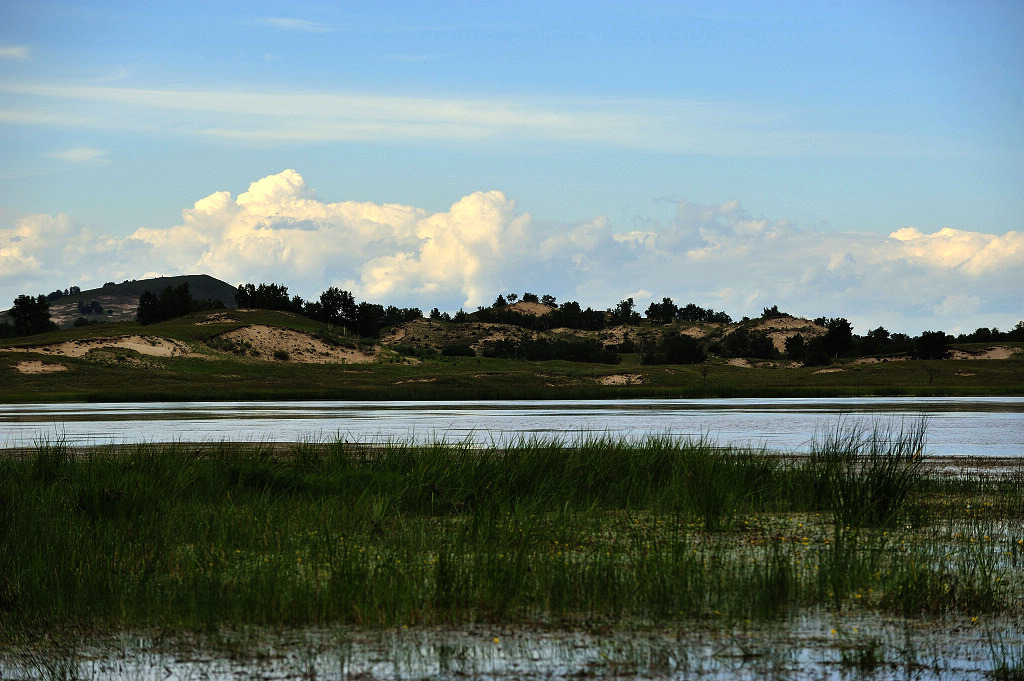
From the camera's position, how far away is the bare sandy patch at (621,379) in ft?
333

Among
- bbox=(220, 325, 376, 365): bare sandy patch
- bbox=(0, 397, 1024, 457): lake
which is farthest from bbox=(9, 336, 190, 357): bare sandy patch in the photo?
bbox=(0, 397, 1024, 457): lake

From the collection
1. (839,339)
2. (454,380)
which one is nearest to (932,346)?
(839,339)

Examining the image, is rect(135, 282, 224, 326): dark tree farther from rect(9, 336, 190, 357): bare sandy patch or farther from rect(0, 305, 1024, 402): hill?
rect(9, 336, 190, 357): bare sandy patch

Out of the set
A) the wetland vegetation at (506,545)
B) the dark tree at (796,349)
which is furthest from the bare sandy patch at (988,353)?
the wetland vegetation at (506,545)

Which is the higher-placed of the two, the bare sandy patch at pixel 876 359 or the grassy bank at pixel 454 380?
the bare sandy patch at pixel 876 359

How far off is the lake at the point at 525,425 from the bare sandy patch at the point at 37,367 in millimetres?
36012

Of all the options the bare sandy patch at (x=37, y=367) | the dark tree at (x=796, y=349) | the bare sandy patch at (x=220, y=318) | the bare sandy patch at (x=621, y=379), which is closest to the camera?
the bare sandy patch at (x=37, y=367)

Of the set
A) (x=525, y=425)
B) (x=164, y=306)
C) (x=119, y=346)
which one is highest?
(x=164, y=306)

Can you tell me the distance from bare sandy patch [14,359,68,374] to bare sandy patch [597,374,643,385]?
49796 millimetres

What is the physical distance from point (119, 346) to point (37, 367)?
53.4 feet

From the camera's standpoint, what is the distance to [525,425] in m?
40.6

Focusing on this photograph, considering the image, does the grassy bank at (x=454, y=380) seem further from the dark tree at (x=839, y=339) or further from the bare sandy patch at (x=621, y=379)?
the dark tree at (x=839, y=339)

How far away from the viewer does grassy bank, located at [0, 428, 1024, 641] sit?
10516 mm

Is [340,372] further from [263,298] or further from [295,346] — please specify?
[263,298]
